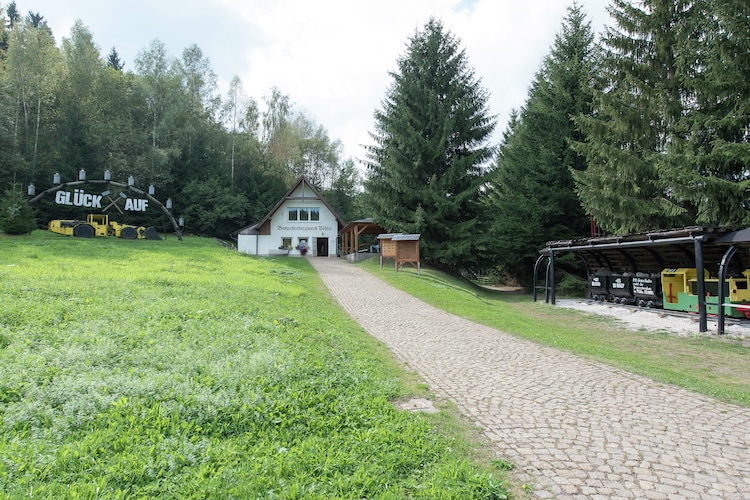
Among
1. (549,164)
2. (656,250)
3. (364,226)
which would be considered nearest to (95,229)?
(364,226)

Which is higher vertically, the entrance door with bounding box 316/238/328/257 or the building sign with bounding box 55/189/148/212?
the building sign with bounding box 55/189/148/212

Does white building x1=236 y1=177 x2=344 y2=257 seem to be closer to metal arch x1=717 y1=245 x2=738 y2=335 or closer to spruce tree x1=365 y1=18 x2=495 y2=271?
spruce tree x1=365 y1=18 x2=495 y2=271

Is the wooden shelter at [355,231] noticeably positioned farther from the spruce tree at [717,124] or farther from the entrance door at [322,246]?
the spruce tree at [717,124]

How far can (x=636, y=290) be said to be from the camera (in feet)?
55.7

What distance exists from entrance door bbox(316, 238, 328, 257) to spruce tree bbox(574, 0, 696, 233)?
80.5ft

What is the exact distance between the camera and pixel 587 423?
4.46 metres

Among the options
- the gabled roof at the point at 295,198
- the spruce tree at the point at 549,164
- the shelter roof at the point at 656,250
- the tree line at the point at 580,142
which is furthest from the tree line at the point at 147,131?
the shelter roof at the point at 656,250

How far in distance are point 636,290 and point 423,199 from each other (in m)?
13.7

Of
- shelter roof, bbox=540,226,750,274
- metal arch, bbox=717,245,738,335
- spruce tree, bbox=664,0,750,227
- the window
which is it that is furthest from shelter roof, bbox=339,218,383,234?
metal arch, bbox=717,245,738,335

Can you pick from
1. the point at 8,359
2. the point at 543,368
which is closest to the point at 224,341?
the point at 8,359

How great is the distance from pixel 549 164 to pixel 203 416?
82.1 feet

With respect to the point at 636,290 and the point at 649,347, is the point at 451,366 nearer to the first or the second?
the point at 649,347

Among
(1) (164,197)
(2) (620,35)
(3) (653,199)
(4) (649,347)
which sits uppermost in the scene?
(2) (620,35)

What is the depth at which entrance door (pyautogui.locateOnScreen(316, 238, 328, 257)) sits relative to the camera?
3931cm
